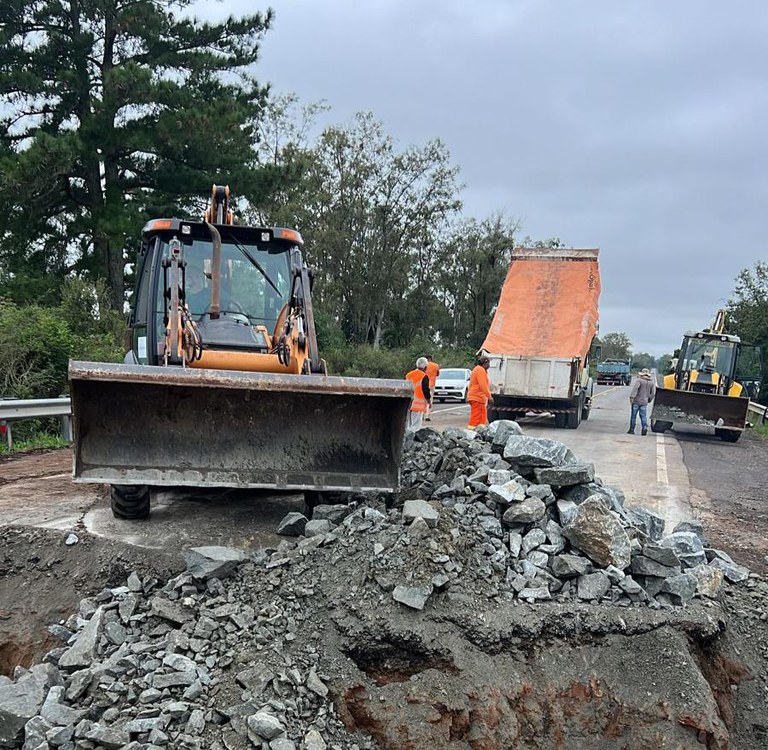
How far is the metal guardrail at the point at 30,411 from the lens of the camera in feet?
29.7

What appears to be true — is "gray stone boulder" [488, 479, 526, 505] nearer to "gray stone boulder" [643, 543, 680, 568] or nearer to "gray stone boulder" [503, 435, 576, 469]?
"gray stone boulder" [503, 435, 576, 469]

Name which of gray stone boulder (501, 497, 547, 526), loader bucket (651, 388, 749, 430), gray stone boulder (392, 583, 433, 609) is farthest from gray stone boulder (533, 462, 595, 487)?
loader bucket (651, 388, 749, 430)

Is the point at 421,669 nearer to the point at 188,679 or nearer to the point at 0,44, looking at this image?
the point at 188,679

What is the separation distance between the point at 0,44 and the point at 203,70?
4375 millimetres

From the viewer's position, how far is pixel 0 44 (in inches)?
584

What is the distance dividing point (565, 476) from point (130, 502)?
11.4ft

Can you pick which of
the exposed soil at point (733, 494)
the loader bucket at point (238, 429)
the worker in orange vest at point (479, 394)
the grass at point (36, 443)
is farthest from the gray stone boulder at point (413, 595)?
the grass at point (36, 443)

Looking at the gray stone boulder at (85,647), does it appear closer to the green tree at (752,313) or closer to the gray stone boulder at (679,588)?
the gray stone boulder at (679,588)

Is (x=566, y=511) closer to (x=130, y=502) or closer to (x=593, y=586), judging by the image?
(x=593, y=586)

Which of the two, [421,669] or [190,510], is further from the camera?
[190,510]

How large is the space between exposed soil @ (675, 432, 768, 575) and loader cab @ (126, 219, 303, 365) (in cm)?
486

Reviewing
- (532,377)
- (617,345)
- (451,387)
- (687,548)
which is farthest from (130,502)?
(617,345)

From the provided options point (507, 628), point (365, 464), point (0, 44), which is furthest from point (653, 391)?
point (0, 44)

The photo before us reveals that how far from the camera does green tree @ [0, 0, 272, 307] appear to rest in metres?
15.0
